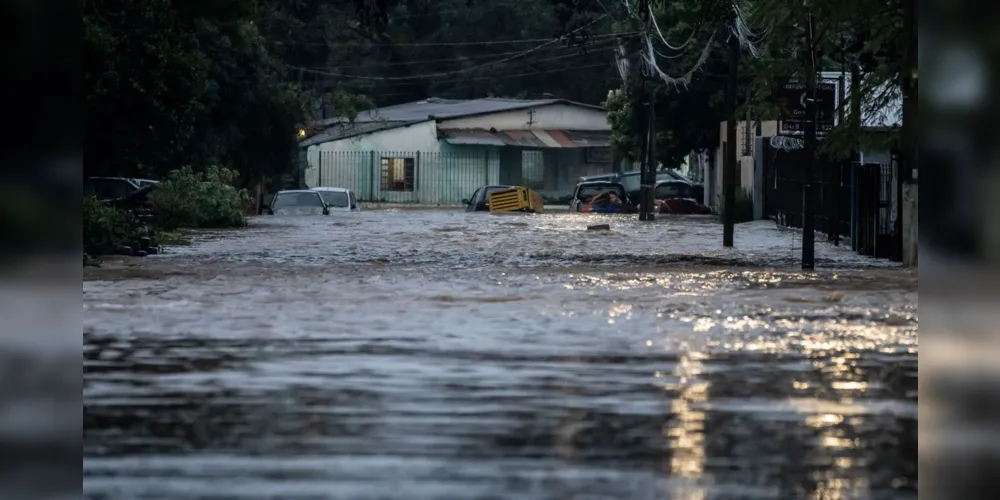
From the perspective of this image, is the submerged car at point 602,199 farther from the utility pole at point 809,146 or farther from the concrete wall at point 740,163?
the utility pole at point 809,146

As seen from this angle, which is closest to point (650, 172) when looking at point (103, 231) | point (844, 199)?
point (844, 199)

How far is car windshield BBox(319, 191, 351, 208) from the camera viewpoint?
49750 mm

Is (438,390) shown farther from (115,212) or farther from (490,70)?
(490,70)

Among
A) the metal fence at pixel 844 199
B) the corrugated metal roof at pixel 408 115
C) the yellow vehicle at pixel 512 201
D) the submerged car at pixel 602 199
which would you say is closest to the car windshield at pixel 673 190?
the submerged car at pixel 602 199

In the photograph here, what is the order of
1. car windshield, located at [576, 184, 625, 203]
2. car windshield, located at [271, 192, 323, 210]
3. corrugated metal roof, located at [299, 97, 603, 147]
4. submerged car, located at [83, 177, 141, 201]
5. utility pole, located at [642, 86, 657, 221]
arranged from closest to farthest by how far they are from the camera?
1. submerged car, located at [83, 177, 141, 201]
2. utility pole, located at [642, 86, 657, 221]
3. car windshield, located at [271, 192, 323, 210]
4. car windshield, located at [576, 184, 625, 203]
5. corrugated metal roof, located at [299, 97, 603, 147]

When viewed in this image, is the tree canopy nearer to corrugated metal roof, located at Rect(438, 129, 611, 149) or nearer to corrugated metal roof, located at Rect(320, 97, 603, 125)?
corrugated metal roof, located at Rect(320, 97, 603, 125)

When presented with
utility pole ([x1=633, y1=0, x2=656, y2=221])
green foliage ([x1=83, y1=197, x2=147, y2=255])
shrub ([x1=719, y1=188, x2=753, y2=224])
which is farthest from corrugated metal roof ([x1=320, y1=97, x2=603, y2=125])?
green foliage ([x1=83, y1=197, x2=147, y2=255])

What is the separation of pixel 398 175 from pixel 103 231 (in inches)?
1739

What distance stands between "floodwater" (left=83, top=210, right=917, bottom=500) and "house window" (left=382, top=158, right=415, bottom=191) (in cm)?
4723

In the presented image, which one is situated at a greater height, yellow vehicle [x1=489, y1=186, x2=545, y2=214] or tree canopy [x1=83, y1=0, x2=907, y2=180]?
tree canopy [x1=83, y1=0, x2=907, y2=180]

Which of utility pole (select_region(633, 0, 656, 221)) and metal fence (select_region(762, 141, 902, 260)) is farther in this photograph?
utility pole (select_region(633, 0, 656, 221))

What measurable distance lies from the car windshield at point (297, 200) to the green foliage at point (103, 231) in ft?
58.4

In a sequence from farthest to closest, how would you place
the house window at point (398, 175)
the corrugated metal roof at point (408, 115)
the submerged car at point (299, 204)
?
the house window at point (398, 175) → the corrugated metal roof at point (408, 115) → the submerged car at point (299, 204)

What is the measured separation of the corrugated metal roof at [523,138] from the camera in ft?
227
